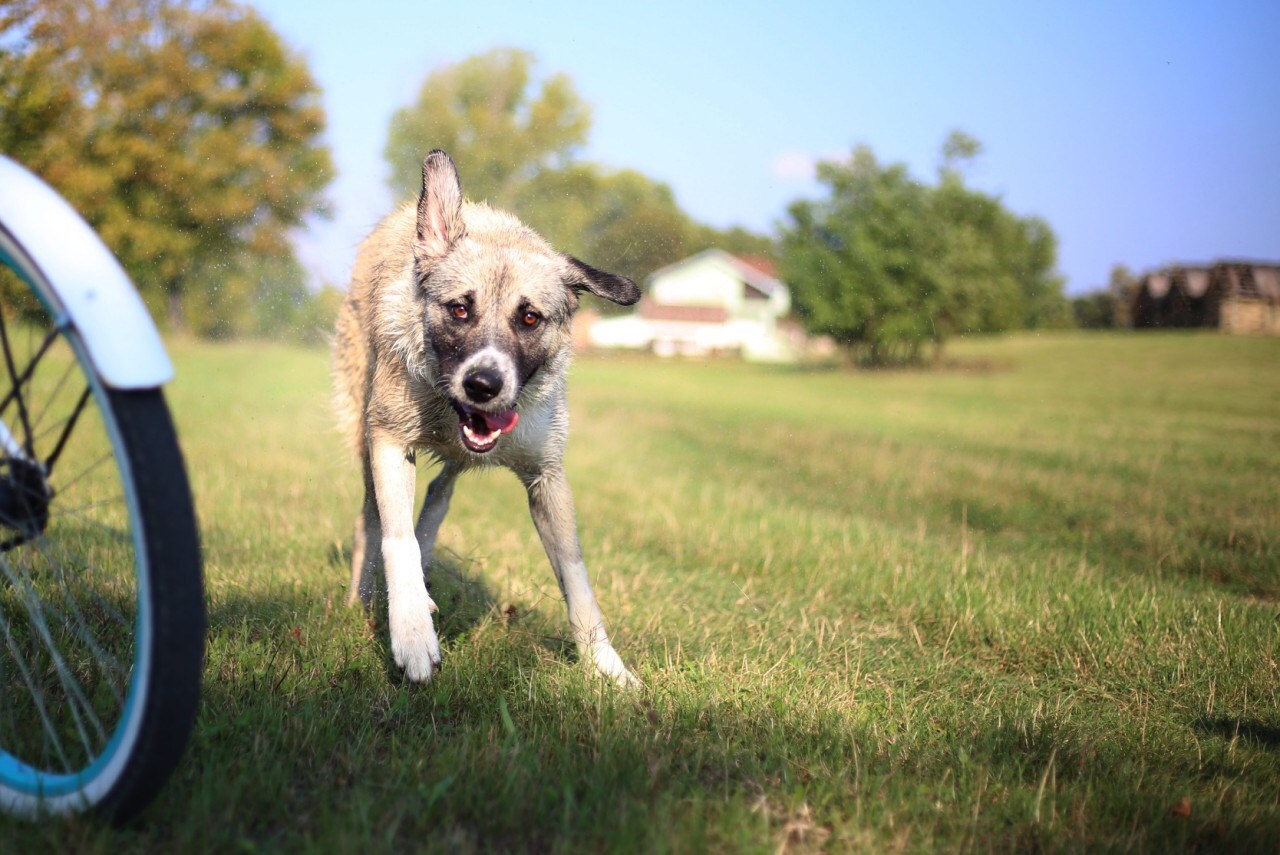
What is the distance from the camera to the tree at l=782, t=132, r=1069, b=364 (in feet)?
108

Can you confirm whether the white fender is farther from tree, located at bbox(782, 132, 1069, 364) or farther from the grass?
tree, located at bbox(782, 132, 1069, 364)

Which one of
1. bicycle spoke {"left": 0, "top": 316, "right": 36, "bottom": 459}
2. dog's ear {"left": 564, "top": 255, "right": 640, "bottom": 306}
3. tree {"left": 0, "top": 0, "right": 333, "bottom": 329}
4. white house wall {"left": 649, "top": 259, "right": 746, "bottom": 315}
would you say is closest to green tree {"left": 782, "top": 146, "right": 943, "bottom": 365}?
tree {"left": 0, "top": 0, "right": 333, "bottom": 329}

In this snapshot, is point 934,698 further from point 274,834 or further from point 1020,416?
point 1020,416

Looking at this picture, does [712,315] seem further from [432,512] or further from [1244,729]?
[1244,729]

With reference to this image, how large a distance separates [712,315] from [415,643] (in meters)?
68.2

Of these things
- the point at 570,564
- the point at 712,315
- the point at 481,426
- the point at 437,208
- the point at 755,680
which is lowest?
the point at 755,680

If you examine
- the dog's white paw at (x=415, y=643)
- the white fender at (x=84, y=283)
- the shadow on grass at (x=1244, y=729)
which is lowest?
the shadow on grass at (x=1244, y=729)

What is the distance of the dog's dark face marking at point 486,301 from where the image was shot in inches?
150

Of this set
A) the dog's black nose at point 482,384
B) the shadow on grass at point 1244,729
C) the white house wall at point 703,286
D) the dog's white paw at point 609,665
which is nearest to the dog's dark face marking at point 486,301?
the dog's black nose at point 482,384

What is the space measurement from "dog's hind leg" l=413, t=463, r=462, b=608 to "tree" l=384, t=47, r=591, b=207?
7.97 metres

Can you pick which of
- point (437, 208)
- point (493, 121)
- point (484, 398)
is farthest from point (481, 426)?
point (493, 121)

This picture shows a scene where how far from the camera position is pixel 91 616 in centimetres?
373

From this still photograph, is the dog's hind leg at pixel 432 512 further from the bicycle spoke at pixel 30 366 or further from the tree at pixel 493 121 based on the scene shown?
the tree at pixel 493 121

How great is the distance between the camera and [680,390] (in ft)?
102
